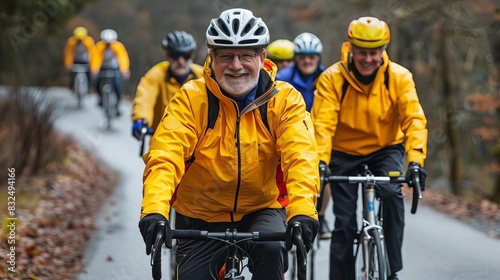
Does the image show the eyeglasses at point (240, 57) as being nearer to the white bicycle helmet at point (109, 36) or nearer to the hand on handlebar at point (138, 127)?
the hand on handlebar at point (138, 127)

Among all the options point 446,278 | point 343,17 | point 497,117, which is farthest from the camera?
point 343,17

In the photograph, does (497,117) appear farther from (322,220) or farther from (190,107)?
(190,107)

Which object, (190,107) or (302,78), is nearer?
(190,107)

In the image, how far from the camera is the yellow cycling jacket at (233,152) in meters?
4.58

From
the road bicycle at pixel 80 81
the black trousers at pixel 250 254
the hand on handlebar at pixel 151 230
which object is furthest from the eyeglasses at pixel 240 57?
the road bicycle at pixel 80 81

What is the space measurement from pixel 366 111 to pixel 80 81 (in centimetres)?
1914

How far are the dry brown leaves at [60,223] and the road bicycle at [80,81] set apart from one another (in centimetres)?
811

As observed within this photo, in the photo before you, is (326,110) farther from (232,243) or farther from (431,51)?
(431,51)

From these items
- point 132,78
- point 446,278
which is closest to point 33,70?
point 132,78

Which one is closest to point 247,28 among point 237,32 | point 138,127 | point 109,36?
point 237,32

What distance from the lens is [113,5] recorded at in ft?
144

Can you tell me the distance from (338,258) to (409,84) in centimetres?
152

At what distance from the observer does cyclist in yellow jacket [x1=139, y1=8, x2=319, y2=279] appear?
4578 mm

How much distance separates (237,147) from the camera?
4.73m
